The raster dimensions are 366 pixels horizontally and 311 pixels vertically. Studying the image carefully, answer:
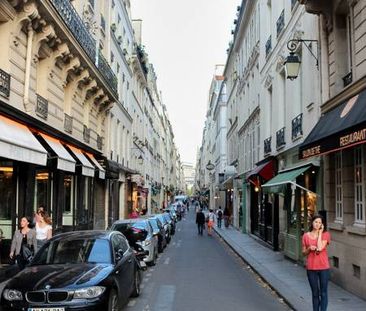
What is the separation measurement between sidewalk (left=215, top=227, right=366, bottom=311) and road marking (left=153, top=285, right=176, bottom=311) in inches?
91.5

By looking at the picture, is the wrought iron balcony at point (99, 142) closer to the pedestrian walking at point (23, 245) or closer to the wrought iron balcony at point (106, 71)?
the wrought iron balcony at point (106, 71)

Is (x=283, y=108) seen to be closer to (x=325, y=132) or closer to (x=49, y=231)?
(x=325, y=132)

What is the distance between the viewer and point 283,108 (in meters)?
20.7

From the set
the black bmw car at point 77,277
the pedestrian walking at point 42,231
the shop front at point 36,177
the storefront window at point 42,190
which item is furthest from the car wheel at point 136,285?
the storefront window at point 42,190

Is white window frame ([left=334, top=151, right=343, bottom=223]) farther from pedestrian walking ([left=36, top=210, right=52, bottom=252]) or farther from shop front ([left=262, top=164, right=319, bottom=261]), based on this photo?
pedestrian walking ([left=36, top=210, right=52, bottom=252])

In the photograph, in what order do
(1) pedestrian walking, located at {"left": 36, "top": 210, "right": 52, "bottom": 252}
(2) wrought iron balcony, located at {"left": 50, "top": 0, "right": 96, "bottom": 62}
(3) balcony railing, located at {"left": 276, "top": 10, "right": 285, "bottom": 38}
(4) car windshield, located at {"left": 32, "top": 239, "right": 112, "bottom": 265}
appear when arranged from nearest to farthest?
(4) car windshield, located at {"left": 32, "top": 239, "right": 112, "bottom": 265} → (1) pedestrian walking, located at {"left": 36, "top": 210, "right": 52, "bottom": 252} → (2) wrought iron balcony, located at {"left": 50, "top": 0, "right": 96, "bottom": 62} → (3) balcony railing, located at {"left": 276, "top": 10, "right": 285, "bottom": 38}

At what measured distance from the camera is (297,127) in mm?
17125

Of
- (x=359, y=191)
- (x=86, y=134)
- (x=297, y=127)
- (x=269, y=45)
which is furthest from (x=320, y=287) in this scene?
(x=86, y=134)

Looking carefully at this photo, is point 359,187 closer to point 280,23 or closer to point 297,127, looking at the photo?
point 297,127

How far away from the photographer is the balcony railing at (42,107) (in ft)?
53.6

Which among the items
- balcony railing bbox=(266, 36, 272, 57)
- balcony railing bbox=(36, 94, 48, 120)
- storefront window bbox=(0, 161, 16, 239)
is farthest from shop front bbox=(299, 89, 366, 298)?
balcony railing bbox=(266, 36, 272, 57)

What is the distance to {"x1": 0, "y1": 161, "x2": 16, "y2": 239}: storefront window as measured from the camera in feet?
45.5

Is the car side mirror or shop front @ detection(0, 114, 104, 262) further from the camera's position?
shop front @ detection(0, 114, 104, 262)

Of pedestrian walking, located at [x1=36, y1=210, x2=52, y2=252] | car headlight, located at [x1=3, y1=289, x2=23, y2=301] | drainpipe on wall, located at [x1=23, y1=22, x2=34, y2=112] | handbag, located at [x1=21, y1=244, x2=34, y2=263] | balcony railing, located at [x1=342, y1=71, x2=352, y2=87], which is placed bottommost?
car headlight, located at [x1=3, y1=289, x2=23, y2=301]
